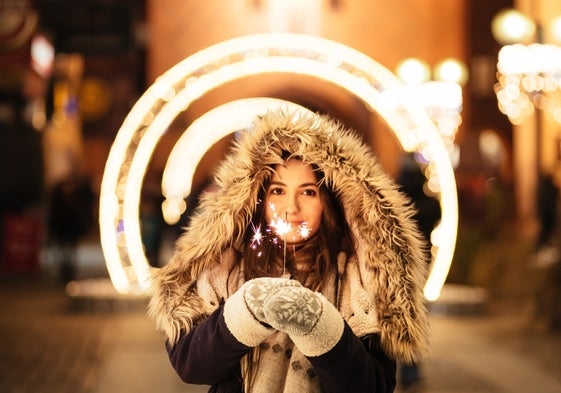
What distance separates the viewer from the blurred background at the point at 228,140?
1446cm

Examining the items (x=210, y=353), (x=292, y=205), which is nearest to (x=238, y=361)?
(x=210, y=353)

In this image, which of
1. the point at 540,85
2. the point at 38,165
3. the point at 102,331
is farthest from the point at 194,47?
the point at 102,331

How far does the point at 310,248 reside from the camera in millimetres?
3877

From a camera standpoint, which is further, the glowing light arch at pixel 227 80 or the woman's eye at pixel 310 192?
the glowing light arch at pixel 227 80

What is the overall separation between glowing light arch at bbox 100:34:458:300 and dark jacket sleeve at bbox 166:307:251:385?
2174mm

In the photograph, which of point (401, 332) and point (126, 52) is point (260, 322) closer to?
point (401, 332)

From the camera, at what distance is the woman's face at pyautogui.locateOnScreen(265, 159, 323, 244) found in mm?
3777

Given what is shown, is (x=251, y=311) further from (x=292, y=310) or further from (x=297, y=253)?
(x=297, y=253)

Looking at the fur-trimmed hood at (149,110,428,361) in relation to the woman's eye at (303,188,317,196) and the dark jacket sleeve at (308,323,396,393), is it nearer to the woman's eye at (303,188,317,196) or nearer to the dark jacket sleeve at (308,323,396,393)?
the woman's eye at (303,188,317,196)

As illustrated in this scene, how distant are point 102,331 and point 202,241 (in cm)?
1060

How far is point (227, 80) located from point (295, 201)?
214 inches

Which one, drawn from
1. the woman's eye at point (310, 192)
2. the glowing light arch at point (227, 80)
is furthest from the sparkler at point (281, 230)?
the glowing light arch at point (227, 80)

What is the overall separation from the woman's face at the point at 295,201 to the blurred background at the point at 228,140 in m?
6.73

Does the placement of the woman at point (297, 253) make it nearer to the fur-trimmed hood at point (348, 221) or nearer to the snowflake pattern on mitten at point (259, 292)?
the fur-trimmed hood at point (348, 221)
